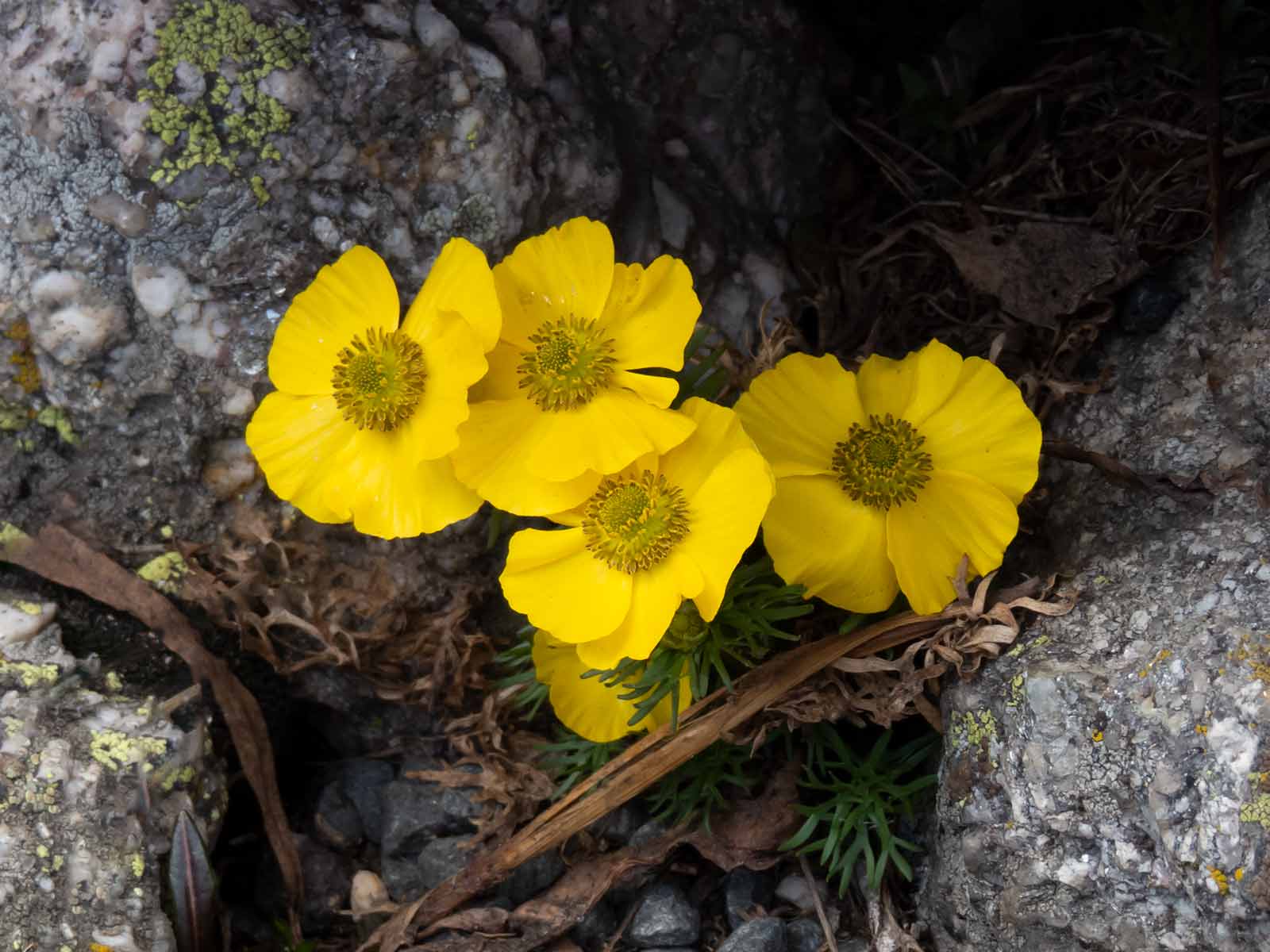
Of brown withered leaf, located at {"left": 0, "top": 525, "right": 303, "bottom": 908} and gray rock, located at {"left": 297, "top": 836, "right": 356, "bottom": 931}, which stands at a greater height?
brown withered leaf, located at {"left": 0, "top": 525, "right": 303, "bottom": 908}

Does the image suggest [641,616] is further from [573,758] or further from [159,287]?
[159,287]

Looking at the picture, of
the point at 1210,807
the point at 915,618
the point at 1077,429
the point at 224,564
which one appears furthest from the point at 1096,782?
the point at 224,564

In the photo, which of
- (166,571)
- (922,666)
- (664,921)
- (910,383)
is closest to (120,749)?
(166,571)

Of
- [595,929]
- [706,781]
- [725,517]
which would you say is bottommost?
[595,929]

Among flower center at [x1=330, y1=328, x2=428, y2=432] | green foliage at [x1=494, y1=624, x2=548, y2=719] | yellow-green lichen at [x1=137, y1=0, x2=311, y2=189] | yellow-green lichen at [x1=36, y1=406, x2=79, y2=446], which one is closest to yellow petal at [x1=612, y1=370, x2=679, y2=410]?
flower center at [x1=330, y1=328, x2=428, y2=432]

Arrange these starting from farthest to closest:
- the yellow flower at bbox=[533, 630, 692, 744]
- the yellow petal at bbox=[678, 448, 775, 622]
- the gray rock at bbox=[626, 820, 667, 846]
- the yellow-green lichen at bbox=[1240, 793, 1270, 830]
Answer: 1. the gray rock at bbox=[626, 820, 667, 846]
2. the yellow flower at bbox=[533, 630, 692, 744]
3. the yellow petal at bbox=[678, 448, 775, 622]
4. the yellow-green lichen at bbox=[1240, 793, 1270, 830]

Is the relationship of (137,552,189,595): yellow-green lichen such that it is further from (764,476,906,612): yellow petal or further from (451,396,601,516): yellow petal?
(764,476,906,612): yellow petal

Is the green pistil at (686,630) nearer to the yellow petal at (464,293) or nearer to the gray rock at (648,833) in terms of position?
the gray rock at (648,833)

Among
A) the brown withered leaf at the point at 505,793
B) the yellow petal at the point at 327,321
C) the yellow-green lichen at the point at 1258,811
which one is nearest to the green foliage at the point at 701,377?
the yellow petal at the point at 327,321
